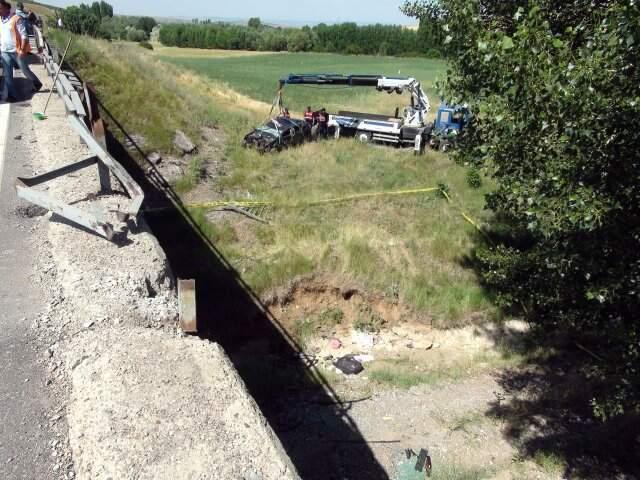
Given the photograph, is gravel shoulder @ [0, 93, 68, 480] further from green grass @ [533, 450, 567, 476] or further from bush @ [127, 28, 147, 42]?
bush @ [127, 28, 147, 42]

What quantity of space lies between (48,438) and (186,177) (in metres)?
13.1

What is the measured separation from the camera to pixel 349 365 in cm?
1138

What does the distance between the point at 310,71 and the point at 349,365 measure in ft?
159

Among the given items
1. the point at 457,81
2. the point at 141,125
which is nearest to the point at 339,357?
the point at 457,81

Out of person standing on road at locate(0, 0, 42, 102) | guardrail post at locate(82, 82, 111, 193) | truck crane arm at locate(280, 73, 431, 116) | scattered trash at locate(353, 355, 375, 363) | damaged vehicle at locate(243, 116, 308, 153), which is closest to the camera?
guardrail post at locate(82, 82, 111, 193)

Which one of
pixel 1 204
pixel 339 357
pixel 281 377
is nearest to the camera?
pixel 1 204

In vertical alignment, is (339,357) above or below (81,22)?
below

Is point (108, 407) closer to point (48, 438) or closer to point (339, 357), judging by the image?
point (48, 438)

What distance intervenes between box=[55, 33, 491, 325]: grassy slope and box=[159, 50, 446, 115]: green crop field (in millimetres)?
3961

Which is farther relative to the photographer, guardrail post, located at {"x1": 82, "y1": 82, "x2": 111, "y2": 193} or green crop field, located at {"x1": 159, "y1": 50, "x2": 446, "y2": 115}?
green crop field, located at {"x1": 159, "y1": 50, "x2": 446, "y2": 115}

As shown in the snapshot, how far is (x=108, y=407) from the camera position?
158 inches

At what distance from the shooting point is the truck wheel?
845 inches

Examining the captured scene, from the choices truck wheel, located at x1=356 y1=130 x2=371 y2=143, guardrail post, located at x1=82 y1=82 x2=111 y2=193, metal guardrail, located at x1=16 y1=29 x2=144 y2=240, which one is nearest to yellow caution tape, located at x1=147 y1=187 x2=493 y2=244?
truck wheel, located at x1=356 y1=130 x2=371 y2=143

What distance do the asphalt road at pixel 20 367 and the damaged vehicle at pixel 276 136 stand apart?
482 inches
